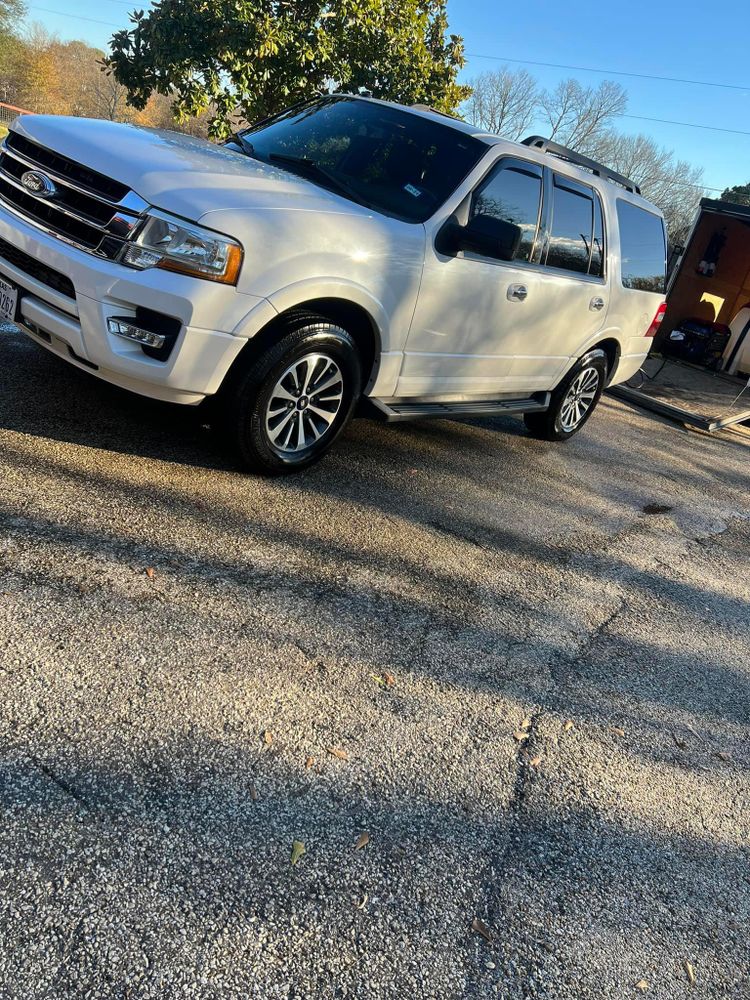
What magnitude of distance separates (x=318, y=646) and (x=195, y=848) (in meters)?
1.04

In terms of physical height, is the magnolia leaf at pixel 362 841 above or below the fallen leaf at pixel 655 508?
below

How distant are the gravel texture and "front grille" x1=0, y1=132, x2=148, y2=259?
105 centimetres

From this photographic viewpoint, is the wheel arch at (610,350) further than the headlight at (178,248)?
Yes

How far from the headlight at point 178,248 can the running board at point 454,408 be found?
135 cm

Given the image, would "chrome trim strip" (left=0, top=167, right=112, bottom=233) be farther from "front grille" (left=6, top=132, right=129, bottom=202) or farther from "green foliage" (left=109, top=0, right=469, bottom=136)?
"green foliage" (left=109, top=0, right=469, bottom=136)

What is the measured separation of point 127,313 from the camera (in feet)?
10.9

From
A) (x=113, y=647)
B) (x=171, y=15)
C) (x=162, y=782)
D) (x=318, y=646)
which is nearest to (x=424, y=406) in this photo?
(x=318, y=646)

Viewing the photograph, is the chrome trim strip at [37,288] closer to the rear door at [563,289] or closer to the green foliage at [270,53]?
the rear door at [563,289]

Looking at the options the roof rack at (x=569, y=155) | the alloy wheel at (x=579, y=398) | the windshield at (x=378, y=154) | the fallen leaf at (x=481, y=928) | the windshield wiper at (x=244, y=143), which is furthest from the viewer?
the alloy wheel at (x=579, y=398)

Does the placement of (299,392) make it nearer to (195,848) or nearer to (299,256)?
(299,256)

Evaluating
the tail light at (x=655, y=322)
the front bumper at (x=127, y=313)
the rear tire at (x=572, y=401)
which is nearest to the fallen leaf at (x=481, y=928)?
the front bumper at (x=127, y=313)

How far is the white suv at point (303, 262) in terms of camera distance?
331cm

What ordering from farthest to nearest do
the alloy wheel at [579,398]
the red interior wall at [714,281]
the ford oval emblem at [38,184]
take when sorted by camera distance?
the red interior wall at [714,281] < the alloy wheel at [579,398] < the ford oval emblem at [38,184]

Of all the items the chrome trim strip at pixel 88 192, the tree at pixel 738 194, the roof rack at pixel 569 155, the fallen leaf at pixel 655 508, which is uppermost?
the tree at pixel 738 194
